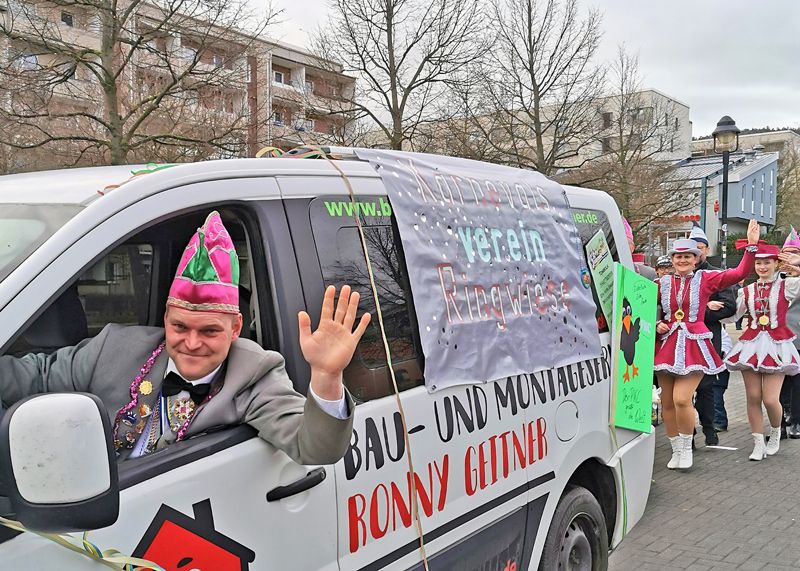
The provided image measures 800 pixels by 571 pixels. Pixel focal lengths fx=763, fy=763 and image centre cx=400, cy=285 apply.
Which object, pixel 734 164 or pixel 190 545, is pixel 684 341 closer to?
pixel 190 545

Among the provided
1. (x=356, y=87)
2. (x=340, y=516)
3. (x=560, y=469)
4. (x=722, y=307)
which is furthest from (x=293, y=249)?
(x=356, y=87)

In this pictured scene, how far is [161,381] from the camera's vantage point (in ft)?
7.11

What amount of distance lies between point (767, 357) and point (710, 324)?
61 cm

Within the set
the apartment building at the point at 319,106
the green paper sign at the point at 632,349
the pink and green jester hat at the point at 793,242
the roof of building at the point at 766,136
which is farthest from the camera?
the roof of building at the point at 766,136

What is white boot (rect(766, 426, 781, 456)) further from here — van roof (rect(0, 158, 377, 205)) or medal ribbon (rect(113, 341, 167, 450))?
medal ribbon (rect(113, 341, 167, 450))

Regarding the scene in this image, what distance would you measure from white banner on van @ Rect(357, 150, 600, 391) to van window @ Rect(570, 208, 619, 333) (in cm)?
14

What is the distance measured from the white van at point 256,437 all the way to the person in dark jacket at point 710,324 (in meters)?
4.43

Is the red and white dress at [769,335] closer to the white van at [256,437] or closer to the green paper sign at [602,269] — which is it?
the green paper sign at [602,269]

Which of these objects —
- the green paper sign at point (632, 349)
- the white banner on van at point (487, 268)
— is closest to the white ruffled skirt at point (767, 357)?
the green paper sign at point (632, 349)

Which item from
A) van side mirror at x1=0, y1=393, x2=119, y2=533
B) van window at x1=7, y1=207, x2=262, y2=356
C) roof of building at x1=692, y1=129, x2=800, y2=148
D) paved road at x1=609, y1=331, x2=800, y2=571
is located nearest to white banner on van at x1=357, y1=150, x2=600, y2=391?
van window at x1=7, y1=207, x2=262, y2=356

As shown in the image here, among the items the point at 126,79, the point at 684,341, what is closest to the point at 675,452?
the point at 684,341

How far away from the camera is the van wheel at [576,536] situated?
3447mm

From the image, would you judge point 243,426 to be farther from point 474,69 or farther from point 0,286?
point 474,69

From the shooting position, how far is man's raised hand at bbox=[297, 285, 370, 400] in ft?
6.36
